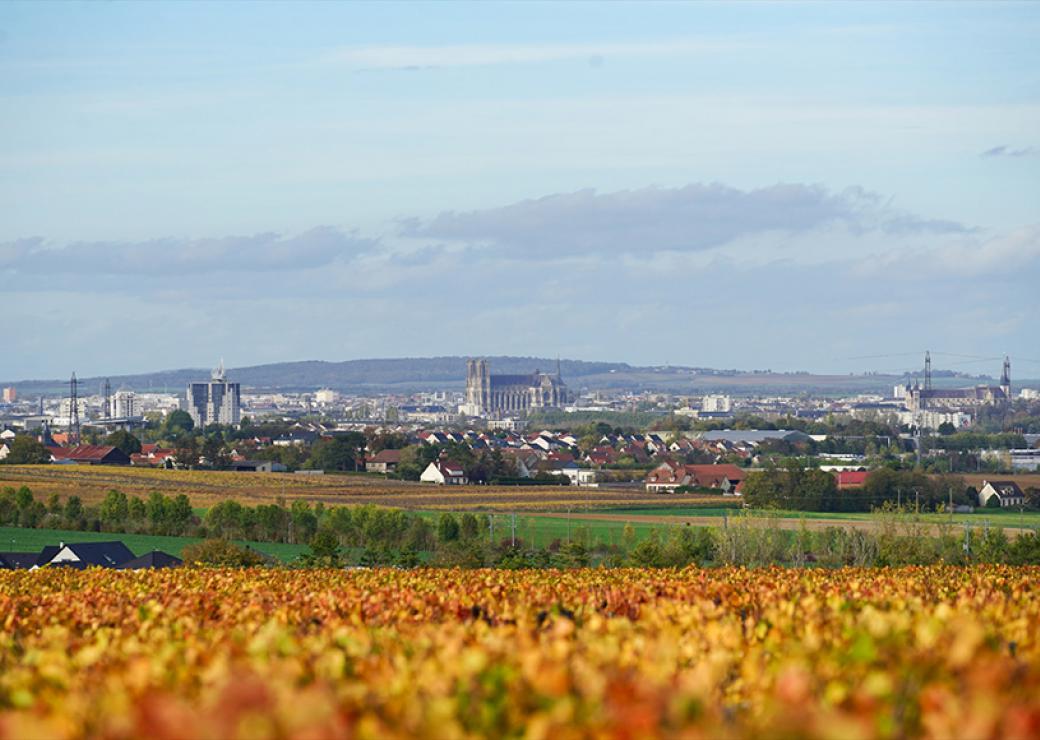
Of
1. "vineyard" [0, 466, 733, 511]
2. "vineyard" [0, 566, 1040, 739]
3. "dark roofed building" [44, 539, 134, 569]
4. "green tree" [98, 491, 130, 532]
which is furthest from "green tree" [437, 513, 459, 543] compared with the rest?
"vineyard" [0, 566, 1040, 739]

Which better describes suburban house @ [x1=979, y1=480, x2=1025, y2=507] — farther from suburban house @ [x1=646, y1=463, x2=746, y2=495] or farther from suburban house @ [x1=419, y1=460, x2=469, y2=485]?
suburban house @ [x1=419, y1=460, x2=469, y2=485]

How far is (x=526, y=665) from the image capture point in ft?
29.0

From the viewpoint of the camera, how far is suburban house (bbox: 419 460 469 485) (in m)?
103

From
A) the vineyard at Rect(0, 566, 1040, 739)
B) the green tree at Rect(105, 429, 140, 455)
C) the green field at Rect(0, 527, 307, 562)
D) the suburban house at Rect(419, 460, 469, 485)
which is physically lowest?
the suburban house at Rect(419, 460, 469, 485)

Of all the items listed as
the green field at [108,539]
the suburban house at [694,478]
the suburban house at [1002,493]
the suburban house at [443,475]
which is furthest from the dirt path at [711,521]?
the suburban house at [443,475]

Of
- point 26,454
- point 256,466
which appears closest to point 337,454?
point 256,466

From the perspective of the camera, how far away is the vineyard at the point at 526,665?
6930 millimetres

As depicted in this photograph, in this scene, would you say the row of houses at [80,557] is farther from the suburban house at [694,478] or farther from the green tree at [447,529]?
the suburban house at [694,478]

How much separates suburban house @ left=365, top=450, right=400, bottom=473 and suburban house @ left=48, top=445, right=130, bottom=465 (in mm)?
16428

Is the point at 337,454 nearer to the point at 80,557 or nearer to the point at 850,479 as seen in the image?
the point at 850,479

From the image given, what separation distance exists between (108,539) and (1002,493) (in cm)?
4873

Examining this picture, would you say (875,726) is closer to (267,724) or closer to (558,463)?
(267,724)

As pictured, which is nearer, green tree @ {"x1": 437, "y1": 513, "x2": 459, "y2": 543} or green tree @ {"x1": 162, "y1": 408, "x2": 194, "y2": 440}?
green tree @ {"x1": 437, "y1": 513, "x2": 459, "y2": 543}

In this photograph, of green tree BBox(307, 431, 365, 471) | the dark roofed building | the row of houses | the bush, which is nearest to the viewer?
the bush
